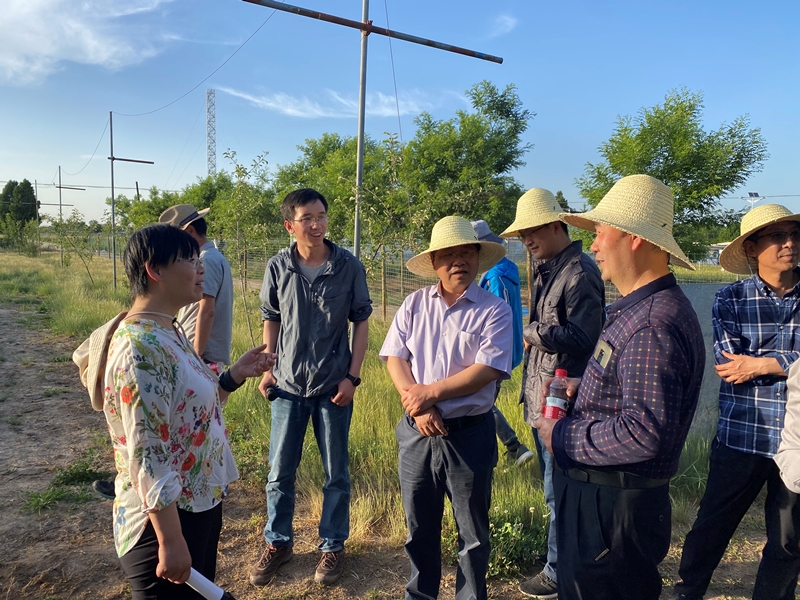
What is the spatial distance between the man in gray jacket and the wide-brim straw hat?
163 cm

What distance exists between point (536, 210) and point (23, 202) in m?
68.8

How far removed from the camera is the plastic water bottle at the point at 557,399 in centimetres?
192

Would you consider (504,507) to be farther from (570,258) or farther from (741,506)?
(570,258)

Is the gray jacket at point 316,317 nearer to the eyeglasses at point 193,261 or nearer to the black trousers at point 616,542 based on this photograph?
the eyeglasses at point 193,261

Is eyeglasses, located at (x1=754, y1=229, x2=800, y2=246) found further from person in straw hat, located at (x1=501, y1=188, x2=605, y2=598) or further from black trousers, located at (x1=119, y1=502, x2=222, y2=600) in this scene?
black trousers, located at (x1=119, y1=502, x2=222, y2=600)

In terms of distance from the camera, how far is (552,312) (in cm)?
280

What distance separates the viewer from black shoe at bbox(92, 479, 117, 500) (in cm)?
362

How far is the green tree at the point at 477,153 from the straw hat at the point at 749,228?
15191mm

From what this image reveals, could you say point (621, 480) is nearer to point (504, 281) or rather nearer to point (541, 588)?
point (541, 588)

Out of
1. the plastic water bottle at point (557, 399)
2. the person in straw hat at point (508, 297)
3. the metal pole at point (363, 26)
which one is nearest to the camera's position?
the plastic water bottle at point (557, 399)

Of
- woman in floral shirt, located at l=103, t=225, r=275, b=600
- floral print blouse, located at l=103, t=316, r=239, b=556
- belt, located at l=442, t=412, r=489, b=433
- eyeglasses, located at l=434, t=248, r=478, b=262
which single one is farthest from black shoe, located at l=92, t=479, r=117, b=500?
eyeglasses, located at l=434, t=248, r=478, b=262

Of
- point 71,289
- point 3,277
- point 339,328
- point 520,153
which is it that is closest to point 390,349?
point 339,328

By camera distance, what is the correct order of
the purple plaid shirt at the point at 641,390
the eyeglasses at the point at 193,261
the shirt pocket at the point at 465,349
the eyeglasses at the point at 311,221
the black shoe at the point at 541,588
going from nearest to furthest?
the purple plaid shirt at the point at 641,390
the eyeglasses at the point at 193,261
the shirt pocket at the point at 465,349
the black shoe at the point at 541,588
the eyeglasses at the point at 311,221

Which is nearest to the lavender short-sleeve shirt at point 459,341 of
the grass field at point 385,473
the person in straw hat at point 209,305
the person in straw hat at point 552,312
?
the person in straw hat at point 552,312
